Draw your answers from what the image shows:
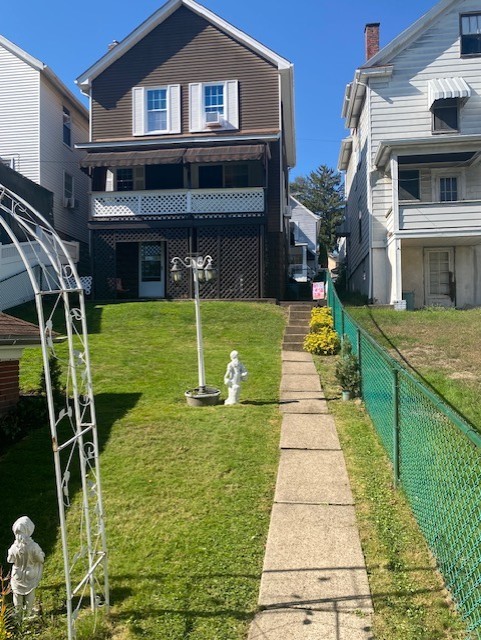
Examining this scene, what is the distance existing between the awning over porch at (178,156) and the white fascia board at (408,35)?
5333 millimetres

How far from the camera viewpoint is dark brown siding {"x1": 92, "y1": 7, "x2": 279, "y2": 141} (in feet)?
67.5

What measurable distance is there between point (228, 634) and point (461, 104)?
65.3 ft

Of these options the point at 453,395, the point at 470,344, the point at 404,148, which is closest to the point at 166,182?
the point at 404,148

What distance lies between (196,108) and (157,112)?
5.28 feet


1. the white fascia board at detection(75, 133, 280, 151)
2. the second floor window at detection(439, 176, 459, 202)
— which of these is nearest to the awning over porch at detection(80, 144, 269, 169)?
the white fascia board at detection(75, 133, 280, 151)

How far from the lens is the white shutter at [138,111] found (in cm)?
2106

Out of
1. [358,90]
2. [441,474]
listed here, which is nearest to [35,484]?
[441,474]

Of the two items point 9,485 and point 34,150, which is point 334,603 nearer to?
point 9,485

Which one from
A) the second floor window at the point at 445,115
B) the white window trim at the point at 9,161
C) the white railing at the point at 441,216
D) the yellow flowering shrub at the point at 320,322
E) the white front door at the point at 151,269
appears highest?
the second floor window at the point at 445,115

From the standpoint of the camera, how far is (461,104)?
18.9 metres

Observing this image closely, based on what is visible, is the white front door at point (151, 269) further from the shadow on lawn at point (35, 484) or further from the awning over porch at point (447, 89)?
the shadow on lawn at point (35, 484)

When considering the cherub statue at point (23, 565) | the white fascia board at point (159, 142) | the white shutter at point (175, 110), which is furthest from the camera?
the white shutter at point (175, 110)

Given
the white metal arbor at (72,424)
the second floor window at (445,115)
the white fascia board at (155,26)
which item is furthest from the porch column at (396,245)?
the white metal arbor at (72,424)

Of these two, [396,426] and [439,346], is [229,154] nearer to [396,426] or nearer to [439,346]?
[439,346]
